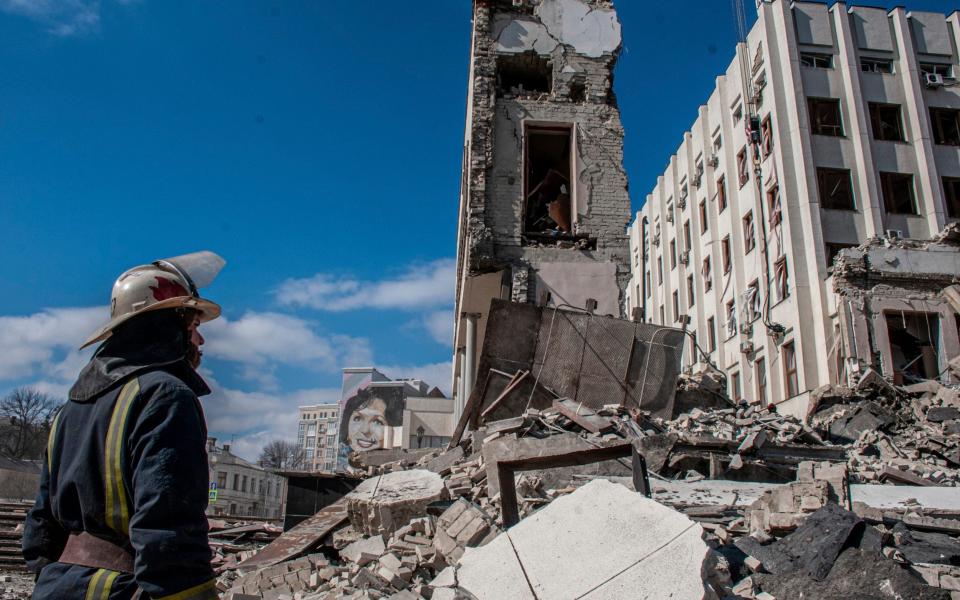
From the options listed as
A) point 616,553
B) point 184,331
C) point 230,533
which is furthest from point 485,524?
point 230,533

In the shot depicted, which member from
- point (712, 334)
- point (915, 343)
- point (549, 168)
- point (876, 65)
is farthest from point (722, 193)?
point (549, 168)

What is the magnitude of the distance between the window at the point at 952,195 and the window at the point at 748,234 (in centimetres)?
609

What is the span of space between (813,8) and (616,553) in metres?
26.4

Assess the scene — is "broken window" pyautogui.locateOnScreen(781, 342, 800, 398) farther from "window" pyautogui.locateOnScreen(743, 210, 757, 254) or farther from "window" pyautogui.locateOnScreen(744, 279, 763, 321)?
"window" pyautogui.locateOnScreen(743, 210, 757, 254)

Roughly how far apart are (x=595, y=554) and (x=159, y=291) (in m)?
2.50

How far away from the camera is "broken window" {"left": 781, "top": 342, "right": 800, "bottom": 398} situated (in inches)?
820

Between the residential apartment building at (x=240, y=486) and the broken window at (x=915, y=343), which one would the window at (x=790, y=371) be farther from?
the residential apartment building at (x=240, y=486)

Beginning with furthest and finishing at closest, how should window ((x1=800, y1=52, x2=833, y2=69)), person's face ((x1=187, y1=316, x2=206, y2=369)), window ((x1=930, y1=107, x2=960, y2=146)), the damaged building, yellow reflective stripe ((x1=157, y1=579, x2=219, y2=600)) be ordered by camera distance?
1. window ((x1=800, y1=52, x2=833, y2=69))
2. window ((x1=930, y1=107, x2=960, y2=146))
3. the damaged building
4. person's face ((x1=187, y1=316, x2=206, y2=369))
5. yellow reflective stripe ((x1=157, y1=579, x2=219, y2=600))

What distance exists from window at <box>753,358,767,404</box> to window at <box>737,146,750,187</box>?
6999mm

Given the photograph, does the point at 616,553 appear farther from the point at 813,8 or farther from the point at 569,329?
the point at 813,8

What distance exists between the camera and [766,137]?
925 inches

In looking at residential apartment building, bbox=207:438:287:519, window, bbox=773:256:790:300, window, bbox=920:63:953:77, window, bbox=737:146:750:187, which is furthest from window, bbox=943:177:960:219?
residential apartment building, bbox=207:438:287:519

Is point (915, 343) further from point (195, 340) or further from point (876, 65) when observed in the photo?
point (195, 340)

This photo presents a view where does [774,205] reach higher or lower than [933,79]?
lower
